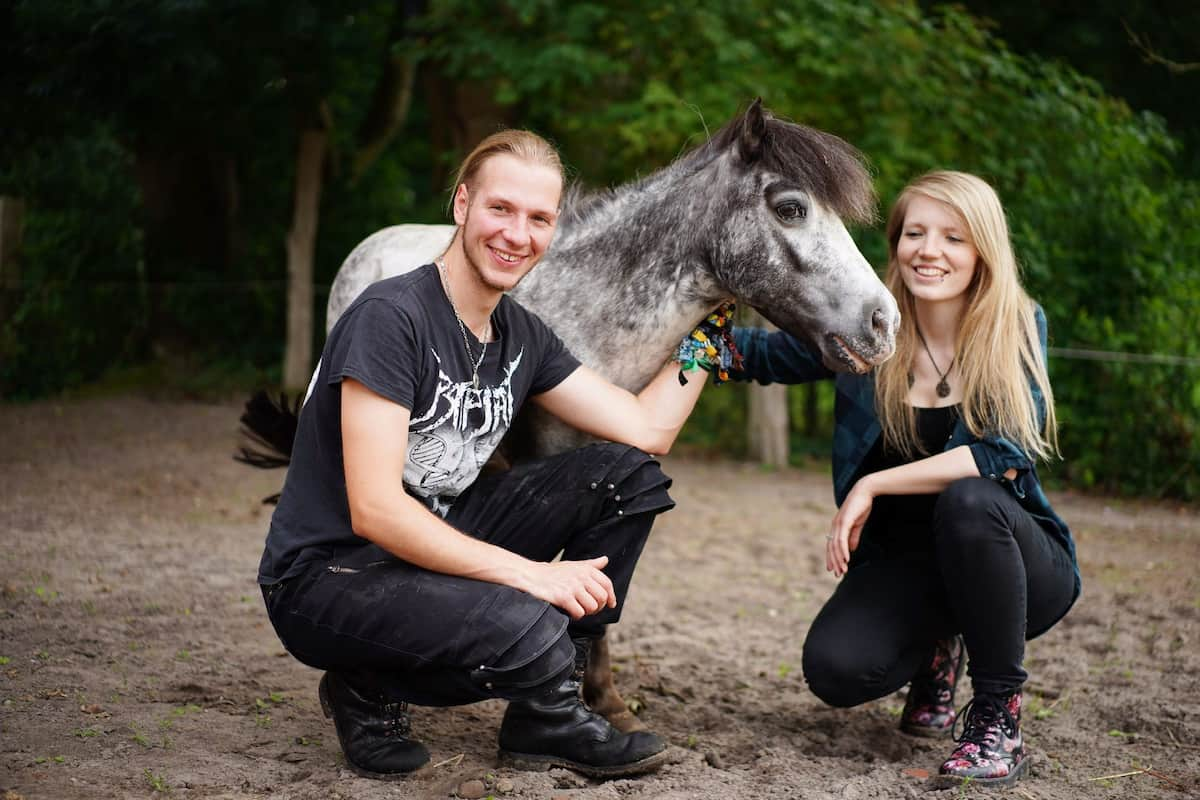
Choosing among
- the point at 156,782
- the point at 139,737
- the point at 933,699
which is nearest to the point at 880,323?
the point at 933,699

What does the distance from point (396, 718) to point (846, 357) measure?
1.50 metres

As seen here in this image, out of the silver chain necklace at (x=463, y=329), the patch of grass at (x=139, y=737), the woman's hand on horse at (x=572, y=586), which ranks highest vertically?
the silver chain necklace at (x=463, y=329)

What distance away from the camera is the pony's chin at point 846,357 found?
3098 mm

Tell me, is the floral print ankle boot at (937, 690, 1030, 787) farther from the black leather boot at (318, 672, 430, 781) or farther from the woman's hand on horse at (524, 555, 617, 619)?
the black leather boot at (318, 672, 430, 781)

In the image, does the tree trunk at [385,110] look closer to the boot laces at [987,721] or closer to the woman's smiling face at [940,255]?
the woman's smiling face at [940,255]

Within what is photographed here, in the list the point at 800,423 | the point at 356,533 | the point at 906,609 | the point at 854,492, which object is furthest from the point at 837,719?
the point at 800,423

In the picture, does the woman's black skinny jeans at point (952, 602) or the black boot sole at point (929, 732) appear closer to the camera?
the woman's black skinny jeans at point (952, 602)

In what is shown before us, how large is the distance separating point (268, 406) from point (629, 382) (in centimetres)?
119

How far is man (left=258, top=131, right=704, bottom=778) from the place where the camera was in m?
2.61

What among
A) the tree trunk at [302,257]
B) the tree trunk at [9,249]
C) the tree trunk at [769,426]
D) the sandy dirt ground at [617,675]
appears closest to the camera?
the sandy dirt ground at [617,675]

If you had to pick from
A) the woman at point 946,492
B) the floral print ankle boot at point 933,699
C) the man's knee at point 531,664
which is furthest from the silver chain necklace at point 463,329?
the floral print ankle boot at point 933,699

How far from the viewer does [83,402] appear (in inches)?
400

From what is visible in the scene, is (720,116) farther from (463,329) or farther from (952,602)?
(463,329)

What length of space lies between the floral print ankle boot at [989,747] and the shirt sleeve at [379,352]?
5.59 feet
